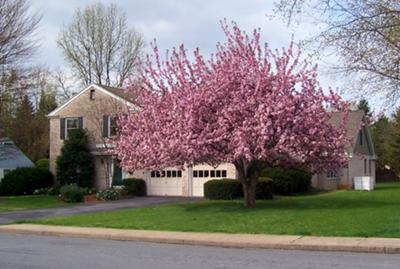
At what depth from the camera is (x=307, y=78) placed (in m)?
21.7

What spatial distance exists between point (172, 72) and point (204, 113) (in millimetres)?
2374

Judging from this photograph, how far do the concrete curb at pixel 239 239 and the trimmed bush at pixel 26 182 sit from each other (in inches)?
772

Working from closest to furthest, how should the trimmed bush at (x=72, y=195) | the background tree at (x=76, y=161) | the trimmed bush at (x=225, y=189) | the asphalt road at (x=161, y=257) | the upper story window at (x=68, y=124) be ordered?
the asphalt road at (x=161, y=257)
the trimmed bush at (x=225, y=189)
the trimmed bush at (x=72, y=195)
the background tree at (x=76, y=161)
the upper story window at (x=68, y=124)

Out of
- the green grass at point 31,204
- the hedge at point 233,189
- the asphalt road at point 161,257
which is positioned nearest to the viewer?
the asphalt road at point 161,257

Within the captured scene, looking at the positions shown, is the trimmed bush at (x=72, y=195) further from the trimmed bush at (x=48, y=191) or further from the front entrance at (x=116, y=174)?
the trimmed bush at (x=48, y=191)

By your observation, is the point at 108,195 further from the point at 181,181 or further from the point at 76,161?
the point at 76,161

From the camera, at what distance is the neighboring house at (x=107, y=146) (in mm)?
33188

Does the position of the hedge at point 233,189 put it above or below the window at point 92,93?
below

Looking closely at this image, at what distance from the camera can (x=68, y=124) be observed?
37875 mm

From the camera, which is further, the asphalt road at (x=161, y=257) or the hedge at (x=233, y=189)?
the hedge at (x=233, y=189)

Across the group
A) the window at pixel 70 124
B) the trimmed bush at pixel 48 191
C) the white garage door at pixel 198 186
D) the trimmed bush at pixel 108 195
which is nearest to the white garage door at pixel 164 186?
the white garage door at pixel 198 186

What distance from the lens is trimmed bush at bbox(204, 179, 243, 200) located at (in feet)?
92.7

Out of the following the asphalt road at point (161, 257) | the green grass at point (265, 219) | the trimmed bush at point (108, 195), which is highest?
the trimmed bush at point (108, 195)

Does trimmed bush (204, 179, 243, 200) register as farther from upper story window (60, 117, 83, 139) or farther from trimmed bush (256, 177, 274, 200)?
upper story window (60, 117, 83, 139)
